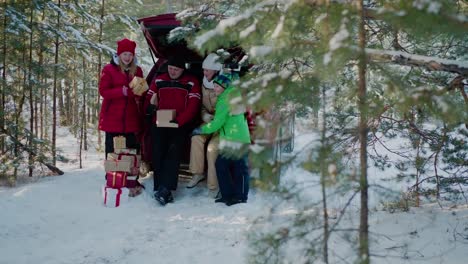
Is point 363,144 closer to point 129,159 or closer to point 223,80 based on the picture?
point 223,80

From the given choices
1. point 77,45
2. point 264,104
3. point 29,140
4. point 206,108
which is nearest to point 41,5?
point 77,45

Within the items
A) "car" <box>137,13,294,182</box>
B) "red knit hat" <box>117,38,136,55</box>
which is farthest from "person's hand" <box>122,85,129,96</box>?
"car" <box>137,13,294,182</box>

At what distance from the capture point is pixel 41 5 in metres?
7.64

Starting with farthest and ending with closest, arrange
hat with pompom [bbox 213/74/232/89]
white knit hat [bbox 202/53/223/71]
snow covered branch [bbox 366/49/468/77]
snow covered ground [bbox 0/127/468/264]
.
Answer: white knit hat [bbox 202/53/223/71] < hat with pompom [bbox 213/74/232/89] < snow covered ground [bbox 0/127/468/264] < snow covered branch [bbox 366/49/468/77]

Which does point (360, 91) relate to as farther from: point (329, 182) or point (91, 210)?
point (91, 210)

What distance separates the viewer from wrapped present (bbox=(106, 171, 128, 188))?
18.9 feet

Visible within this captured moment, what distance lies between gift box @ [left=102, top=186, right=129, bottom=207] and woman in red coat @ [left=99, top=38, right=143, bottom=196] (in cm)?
73

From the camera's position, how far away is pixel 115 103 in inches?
238

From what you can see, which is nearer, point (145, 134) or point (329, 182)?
point (329, 182)

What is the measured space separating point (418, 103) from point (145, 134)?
488 centimetres

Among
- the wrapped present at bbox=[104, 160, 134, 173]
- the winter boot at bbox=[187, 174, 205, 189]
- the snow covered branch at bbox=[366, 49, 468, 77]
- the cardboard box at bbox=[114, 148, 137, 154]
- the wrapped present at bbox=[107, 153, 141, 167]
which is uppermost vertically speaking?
the snow covered branch at bbox=[366, 49, 468, 77]

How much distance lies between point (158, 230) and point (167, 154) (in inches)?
57.7

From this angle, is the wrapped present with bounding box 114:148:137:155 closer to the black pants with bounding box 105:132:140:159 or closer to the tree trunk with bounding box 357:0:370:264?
the black pants with bounding box 105:132:140:159

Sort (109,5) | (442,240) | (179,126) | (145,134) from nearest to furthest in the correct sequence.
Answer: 1. (442,240)
2. (179,126)
3. (145,134)
4. (109,5)
